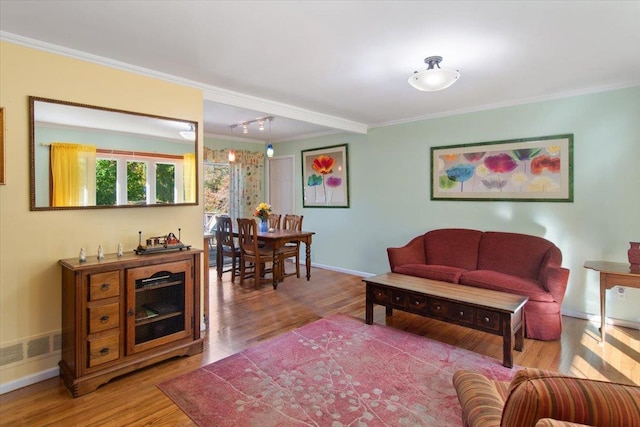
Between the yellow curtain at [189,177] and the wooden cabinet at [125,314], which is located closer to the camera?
the wooden cabinet at [125,314]

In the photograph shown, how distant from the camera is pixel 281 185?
677 cm

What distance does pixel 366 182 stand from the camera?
5375 mm

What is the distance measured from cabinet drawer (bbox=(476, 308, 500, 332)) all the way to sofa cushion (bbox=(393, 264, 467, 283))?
2.83 ft

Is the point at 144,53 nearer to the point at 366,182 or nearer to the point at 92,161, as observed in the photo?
the point at 92,161

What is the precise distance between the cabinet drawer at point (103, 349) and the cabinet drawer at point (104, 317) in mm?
71

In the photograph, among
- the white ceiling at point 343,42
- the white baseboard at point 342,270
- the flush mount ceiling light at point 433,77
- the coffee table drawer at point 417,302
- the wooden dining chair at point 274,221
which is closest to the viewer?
the white ceiling at point 343,42

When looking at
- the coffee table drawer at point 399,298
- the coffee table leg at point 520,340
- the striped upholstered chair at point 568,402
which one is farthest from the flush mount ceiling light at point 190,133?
the coffee table leg at point 520,340

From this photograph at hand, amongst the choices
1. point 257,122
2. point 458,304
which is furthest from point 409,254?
point 257,122

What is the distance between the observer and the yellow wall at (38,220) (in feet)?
7.39

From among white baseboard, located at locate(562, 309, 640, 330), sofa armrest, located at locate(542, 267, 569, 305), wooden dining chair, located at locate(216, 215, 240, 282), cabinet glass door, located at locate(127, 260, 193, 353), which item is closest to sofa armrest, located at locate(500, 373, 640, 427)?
cabinet glass door, located at locate(127, 260, 193, 353)

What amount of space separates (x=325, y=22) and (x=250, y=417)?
97.6 inches

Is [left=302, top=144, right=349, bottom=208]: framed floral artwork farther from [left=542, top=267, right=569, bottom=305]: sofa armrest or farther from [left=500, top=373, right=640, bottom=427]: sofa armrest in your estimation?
[left=500, top=373, right=640, bottom=427]: sofa armrest

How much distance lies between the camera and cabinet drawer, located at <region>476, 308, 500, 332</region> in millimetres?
2584

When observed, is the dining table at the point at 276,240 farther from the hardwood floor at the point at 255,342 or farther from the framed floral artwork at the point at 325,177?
the framed floral artwork at the point at 325,177
